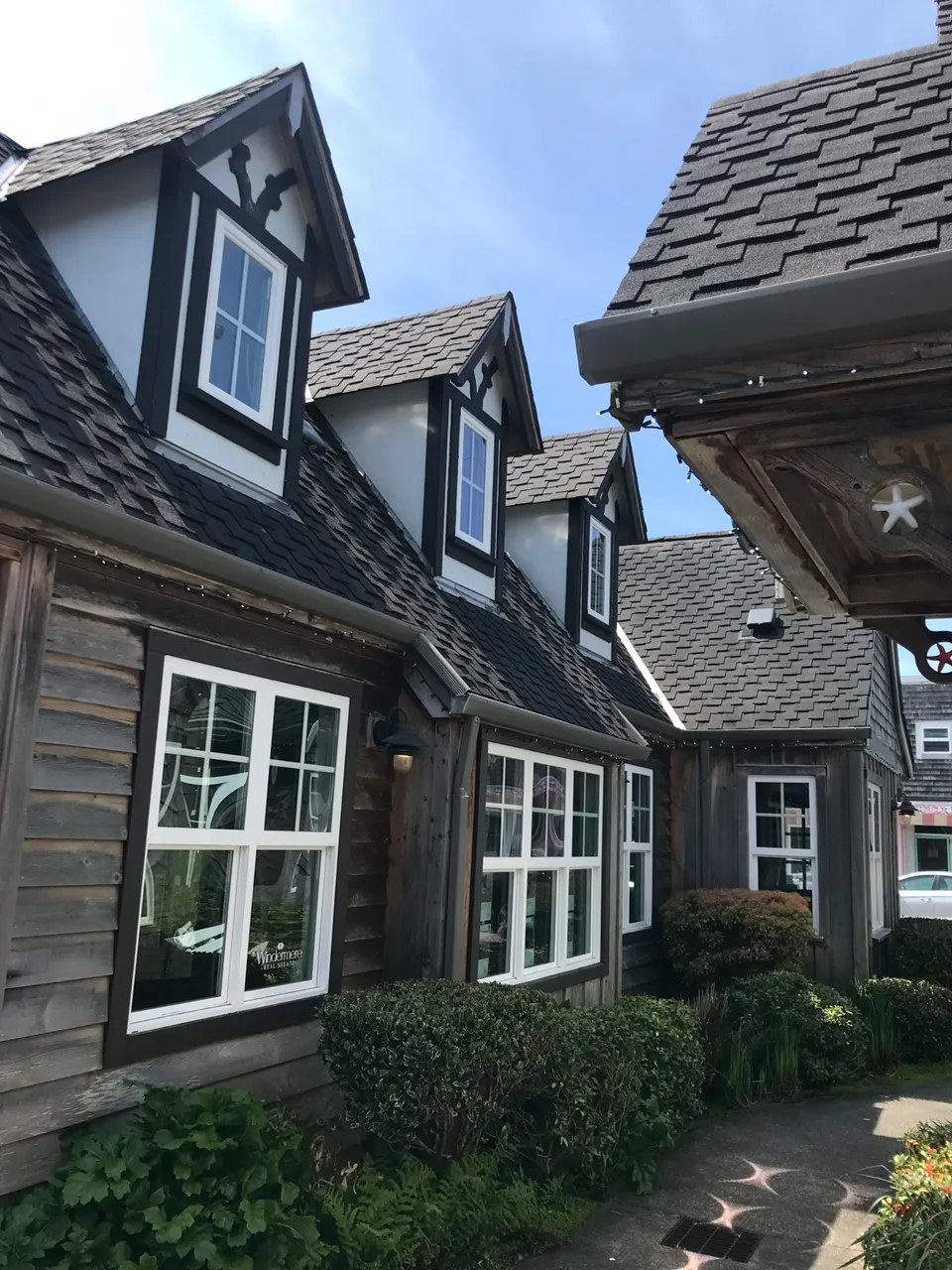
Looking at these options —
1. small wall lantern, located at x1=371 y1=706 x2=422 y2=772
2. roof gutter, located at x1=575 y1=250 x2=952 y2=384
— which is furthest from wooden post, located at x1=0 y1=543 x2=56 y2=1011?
small wall lantern, located at x1=371 y1=706 x2=422 y2=772

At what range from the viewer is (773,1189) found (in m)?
5.95

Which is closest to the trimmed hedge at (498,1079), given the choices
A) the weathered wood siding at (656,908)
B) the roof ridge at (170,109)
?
the weathered wood siding at (656,908)

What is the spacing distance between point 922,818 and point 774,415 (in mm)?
28721

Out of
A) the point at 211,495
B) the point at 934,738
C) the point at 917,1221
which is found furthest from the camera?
the point at 934,738

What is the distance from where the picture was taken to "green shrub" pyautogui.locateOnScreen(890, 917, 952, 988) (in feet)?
36.2

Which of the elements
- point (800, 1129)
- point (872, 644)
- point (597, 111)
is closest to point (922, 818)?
point (872, 644)

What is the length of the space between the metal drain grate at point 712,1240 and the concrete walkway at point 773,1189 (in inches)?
1.8

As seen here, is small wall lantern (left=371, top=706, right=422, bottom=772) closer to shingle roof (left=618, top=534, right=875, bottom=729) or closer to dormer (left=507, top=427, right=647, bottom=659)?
dormer (left=507, top=427, right=647, bottom=659)

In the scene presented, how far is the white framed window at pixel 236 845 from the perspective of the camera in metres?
4.58

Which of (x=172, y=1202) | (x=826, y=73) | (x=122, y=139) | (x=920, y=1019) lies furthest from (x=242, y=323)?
(x=920, y=1019)

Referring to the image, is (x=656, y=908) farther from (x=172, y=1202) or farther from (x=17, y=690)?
(x=17, y=690)

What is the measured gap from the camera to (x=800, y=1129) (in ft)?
23.8

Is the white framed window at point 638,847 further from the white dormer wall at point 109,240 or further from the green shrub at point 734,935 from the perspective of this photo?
the white dormer wall at point 109,240

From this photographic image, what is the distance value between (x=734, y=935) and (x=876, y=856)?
3.50 meters
